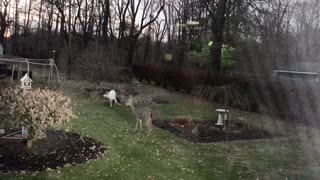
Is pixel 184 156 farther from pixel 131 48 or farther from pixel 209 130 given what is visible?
pixel 131 48

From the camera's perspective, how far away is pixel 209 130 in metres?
9.77

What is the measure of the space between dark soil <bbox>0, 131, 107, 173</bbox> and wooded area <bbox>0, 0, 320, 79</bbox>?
6.29m

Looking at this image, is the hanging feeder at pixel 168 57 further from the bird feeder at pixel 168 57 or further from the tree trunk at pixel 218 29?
the tree trunk at pixel 218 29

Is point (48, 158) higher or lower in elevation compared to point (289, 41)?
lower

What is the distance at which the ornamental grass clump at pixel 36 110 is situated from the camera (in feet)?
20.0

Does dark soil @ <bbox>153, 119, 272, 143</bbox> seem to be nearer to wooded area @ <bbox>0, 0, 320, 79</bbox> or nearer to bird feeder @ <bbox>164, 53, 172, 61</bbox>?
wooded area @ <bbox>0, 0, 320, 79</bbox>

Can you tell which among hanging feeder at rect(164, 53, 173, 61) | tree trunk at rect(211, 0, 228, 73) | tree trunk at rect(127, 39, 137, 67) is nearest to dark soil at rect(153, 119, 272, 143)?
tree trunk at rect(211, 0, 228, 73)

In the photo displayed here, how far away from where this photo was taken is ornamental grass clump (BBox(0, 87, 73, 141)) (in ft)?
20.0

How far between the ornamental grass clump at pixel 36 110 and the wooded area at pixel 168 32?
6508mm

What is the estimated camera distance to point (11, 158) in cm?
602

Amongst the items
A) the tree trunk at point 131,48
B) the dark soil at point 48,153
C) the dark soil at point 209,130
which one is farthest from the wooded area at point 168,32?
the dark soil at point 48,153

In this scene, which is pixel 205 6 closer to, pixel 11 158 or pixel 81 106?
pixel 81 106

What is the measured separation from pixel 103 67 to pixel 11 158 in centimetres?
1144

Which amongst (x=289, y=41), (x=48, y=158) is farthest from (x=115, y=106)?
(x=48, y=158)
